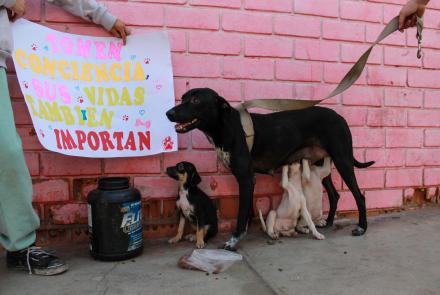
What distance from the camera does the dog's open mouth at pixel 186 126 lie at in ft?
8.34

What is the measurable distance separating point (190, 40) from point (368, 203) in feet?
6.67

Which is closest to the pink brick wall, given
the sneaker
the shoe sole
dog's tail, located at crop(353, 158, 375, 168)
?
dog's tail, located at crop(353, 158, 375, 168)

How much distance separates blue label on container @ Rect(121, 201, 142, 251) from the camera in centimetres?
244

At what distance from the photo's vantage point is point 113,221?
7.91ft

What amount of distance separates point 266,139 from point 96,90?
4.11 ft

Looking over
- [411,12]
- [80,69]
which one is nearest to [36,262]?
[80,69]

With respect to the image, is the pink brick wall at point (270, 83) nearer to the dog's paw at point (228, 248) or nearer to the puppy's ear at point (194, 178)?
the puppy's ear at point (194, 178)

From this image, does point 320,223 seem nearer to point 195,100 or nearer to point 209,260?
point 209,260

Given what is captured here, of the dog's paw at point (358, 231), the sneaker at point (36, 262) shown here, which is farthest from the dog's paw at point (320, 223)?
the sneaker at point (36, 262)

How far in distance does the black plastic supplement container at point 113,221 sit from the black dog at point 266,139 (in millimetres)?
545

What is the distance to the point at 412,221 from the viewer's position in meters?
3.22

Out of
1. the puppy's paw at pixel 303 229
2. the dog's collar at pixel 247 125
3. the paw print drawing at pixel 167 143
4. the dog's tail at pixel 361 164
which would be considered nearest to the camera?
the dog's collar at pixel 247 125

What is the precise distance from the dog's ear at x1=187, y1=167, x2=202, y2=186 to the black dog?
230 millimetres

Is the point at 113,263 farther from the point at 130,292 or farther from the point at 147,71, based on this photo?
the point at 147,71
